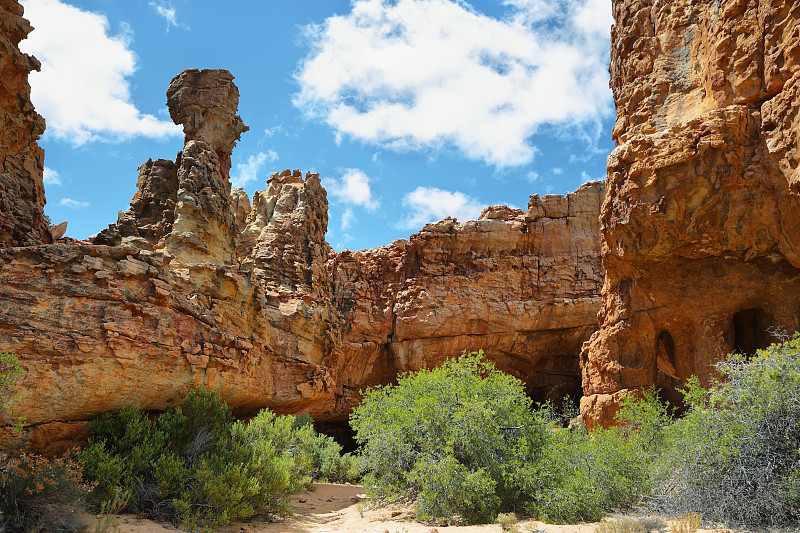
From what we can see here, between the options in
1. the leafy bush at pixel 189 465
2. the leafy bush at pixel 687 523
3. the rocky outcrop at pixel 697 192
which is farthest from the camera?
the rocky outcrop at pixel 697 192

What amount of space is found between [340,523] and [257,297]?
6.44m

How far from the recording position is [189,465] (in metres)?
8.95

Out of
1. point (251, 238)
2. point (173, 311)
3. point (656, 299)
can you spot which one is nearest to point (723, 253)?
point (656, 299)

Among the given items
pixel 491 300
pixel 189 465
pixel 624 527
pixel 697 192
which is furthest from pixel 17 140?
pixel 491 300

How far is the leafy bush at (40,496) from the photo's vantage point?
5980 mm

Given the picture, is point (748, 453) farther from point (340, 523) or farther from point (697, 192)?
point (340, 523)

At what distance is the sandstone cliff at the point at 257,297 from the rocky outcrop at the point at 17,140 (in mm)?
501

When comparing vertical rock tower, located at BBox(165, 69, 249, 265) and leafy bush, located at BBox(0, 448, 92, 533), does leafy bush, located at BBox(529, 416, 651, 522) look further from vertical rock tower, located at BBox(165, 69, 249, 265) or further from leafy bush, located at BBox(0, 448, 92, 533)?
vertical rock tower, located at BBox(165, 69, 249, 265)

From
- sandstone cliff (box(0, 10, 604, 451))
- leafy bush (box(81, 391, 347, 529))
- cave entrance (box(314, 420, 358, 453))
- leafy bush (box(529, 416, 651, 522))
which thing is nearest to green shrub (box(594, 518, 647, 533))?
leafy bush (box(529, 416, 651, 522))

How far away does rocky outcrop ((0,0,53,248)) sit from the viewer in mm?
9977

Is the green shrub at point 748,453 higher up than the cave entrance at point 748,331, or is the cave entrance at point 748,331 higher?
the cave entrance at point 748,331

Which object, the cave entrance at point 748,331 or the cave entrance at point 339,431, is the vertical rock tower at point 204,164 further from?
the cave entrance at point 748,331

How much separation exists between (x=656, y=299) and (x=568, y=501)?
7.13m

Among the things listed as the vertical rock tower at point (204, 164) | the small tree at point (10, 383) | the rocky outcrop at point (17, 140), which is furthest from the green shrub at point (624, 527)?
the vertical rock tower at point (204, 164)
